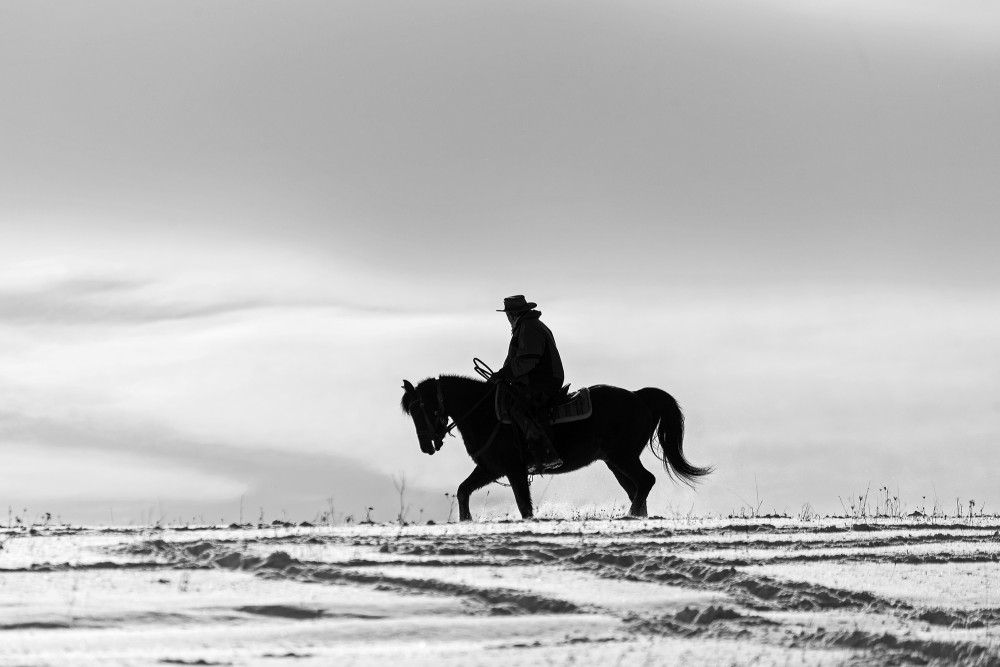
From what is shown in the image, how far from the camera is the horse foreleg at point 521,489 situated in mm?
15430

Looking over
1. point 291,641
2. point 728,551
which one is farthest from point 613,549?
point 291,641

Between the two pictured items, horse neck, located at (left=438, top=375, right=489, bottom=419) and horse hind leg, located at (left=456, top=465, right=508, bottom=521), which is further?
horse neck, located at (left=438, top=375, right=489, bottom=419)

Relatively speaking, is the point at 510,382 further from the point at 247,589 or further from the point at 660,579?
the point at 247,589

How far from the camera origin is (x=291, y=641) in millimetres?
5773

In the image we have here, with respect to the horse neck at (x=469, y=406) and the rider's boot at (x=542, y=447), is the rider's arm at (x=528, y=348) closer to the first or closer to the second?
the rider's boot at (x=542, y=447)

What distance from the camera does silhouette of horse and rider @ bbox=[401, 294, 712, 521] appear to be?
605 inches

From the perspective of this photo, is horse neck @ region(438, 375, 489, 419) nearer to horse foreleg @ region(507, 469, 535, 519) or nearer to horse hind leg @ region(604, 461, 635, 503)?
horse foreleg @ region(507, 469, 535, 519)

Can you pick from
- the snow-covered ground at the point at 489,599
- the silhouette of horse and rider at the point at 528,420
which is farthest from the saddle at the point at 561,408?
the snow-covered ground at the point at 489,599

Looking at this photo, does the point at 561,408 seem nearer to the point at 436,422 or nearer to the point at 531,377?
the point at 531,377

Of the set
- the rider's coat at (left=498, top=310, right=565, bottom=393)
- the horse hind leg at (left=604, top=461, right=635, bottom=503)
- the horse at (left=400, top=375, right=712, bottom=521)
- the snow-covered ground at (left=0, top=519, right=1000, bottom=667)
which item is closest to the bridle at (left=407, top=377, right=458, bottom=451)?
the horse at (left=400, top=375, right=712, bottom=521)

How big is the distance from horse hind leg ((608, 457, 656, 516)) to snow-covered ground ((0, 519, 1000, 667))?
5.79 metres

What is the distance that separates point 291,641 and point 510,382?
383 inches

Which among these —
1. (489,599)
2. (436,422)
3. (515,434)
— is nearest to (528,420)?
(515,434)

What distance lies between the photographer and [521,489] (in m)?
15.5
